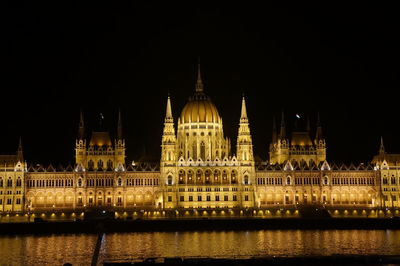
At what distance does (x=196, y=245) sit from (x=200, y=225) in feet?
84.1

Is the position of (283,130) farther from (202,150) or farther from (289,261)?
(289,261)

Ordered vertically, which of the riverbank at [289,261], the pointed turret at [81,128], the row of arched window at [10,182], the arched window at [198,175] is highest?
the pointed turret at [81,128]

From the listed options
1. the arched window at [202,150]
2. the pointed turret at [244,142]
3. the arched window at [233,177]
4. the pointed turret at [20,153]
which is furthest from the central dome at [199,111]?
the pointed turret at [20,153]

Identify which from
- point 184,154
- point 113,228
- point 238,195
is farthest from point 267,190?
point 113,228

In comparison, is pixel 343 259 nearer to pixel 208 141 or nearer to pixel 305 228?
pixel 305 228

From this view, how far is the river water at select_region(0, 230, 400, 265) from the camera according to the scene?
103m

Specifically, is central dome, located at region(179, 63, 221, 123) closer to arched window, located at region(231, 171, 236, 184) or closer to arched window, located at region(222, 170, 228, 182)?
arched window, located at region(222, 170, 228, 182)

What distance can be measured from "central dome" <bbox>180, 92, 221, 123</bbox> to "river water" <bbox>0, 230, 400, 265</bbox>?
4709 centimetres

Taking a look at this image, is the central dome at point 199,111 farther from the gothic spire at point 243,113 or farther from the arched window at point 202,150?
the gothic spire at point 243,113

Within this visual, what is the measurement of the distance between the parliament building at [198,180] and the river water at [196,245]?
1259 inches

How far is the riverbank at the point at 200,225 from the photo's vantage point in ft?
443

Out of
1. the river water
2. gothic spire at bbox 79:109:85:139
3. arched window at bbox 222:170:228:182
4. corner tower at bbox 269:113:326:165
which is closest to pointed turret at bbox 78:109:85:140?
gothic spire at bbox 79:109:85:139

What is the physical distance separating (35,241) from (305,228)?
147 ft

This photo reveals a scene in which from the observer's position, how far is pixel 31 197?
165 m
